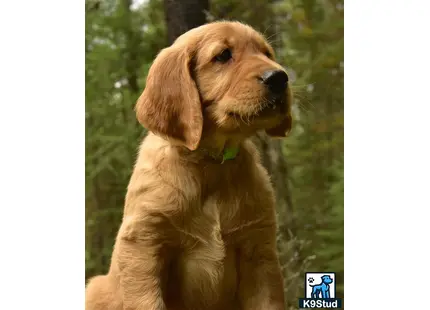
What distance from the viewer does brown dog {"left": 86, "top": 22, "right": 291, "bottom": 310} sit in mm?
2811

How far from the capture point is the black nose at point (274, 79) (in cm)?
269

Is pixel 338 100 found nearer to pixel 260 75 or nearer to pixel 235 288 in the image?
pixel 260 75

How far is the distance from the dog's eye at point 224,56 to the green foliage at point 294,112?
1.70 ft

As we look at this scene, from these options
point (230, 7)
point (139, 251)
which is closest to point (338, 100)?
point (230, 7)

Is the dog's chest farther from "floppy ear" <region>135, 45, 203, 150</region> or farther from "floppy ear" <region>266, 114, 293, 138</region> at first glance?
"floppy ear" <region>266, 114, 293, 138</region>

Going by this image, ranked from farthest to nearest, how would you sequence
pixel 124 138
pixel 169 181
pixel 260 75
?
pixel 124 138
pixel 169 181
pixel 260 75

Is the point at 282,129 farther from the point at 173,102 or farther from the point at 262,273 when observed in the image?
the point at 262,273

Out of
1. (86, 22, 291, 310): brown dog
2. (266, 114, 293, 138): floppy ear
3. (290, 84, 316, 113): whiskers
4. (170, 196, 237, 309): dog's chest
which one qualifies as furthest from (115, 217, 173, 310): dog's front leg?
(290, 84, 316, 113): whiskers

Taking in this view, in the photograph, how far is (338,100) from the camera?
3.33 m

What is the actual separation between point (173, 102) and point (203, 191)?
1.35 ft

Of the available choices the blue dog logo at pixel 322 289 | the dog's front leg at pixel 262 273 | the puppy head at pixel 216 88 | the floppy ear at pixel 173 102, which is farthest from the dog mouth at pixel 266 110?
the blue dog logo at pixel 322 289

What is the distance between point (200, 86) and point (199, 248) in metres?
0.71
